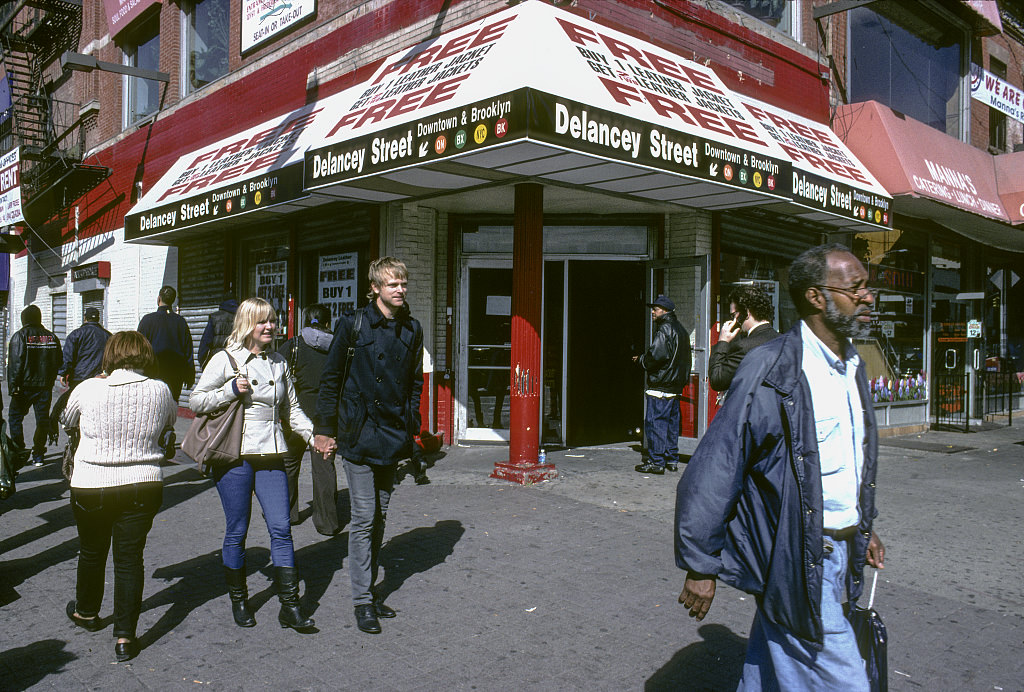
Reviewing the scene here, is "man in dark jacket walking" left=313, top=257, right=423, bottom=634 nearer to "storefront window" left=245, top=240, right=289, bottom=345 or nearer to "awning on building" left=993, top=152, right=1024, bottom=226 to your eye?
"storefront window" left=245, top=240, right=289, bottom=345

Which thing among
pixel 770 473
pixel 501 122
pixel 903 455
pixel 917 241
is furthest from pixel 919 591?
pixel 917 241

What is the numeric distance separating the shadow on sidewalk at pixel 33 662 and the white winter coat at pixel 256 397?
49.5 inches

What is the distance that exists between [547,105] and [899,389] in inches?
362

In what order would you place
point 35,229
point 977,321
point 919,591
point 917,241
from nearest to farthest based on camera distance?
point 919,591 → point 917,241 → point 977,321 → point 35,229

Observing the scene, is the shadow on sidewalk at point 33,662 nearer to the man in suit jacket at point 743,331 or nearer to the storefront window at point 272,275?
the man in suit jacket at point 743,331

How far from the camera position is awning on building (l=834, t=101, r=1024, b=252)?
11.0 metres

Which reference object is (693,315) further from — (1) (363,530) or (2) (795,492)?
(2) (795,492)

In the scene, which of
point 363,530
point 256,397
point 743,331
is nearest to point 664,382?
point 743,331

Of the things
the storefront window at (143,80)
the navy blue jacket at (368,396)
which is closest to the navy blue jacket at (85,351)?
the navy blue jacket at (368,396)

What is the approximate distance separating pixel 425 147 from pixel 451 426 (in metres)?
4.13

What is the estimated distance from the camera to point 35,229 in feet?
65.8

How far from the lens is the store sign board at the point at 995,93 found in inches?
530

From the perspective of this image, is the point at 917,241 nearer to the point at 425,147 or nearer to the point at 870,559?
the point at 425,147

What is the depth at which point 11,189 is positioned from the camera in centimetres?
1753
